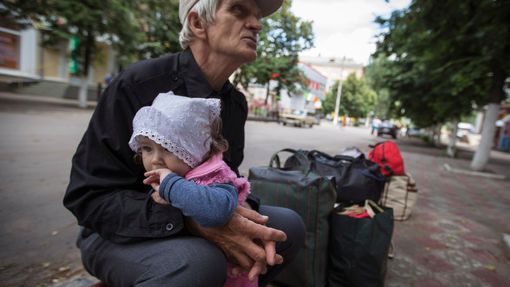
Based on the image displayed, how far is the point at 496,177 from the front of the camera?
942 centimetres

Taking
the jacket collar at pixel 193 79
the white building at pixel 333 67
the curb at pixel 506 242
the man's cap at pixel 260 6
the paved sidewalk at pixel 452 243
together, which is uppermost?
the white building at pixel 333 67

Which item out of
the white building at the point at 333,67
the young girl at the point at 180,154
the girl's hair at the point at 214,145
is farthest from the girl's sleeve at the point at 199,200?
the white building at the point at 333,67

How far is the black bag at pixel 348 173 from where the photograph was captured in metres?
2.89

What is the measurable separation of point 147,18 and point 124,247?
1858 cm

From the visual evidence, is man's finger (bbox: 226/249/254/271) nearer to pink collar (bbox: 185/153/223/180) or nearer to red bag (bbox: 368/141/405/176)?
pink collar (bbox: 185/153/223/180)

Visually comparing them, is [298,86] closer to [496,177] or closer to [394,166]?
[496,177]

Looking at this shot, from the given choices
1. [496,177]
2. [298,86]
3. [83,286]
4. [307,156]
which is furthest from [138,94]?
[298,86]

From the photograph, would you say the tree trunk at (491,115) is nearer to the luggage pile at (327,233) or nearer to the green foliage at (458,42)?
the green foliage at (458,42)

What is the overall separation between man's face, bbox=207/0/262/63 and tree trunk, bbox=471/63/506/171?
9.11m

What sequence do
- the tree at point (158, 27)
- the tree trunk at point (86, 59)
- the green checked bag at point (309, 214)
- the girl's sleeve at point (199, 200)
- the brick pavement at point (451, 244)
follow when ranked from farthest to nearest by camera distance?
the tree at point (158, 27) → the tree trunk at point (86, 59) → the brick pavement at point (451, 244) → the green checked bag at point (309, 214) → the girl's sleeve at point (199, 200)

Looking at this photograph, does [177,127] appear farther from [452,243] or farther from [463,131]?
[463,131]

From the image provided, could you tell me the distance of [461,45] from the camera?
8.17 m

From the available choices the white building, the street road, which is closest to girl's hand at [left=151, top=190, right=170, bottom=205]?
the street road

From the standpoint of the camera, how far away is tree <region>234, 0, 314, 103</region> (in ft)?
90.3
